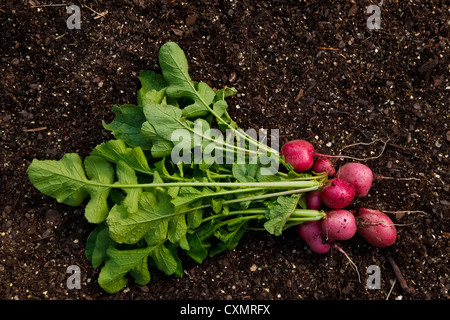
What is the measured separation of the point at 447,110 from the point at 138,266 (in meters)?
1.75

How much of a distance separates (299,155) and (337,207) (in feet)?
0.98

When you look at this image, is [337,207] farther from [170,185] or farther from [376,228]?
[170,185]

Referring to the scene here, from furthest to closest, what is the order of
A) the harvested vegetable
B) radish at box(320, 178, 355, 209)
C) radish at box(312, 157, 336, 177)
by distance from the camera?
1. radish at box(312, 157, 336, 177)
2. radish at box(320, 178, 355, 209)
3. the harvested vegetable

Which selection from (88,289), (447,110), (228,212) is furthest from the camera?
(447,110)

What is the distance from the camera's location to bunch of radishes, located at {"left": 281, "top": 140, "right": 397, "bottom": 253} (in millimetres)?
1856

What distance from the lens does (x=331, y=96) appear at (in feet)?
6.91

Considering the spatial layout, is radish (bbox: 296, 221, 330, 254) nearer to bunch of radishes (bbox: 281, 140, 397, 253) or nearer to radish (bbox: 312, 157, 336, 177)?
bunch of radishes (bbox: 281, 140, 397, 253)

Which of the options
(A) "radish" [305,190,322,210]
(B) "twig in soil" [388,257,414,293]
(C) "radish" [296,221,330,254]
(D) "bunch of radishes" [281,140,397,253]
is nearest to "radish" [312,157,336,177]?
(D) "bunch of radishes" [281,140,397,253]

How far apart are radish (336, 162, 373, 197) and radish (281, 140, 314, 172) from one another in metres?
0.17

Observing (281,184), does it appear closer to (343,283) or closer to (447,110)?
(343,283)

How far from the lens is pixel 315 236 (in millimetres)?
1908

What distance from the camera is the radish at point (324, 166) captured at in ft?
6.32

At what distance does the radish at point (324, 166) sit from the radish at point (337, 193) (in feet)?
0.23

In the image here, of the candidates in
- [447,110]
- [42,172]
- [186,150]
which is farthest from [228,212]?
[447,110]
